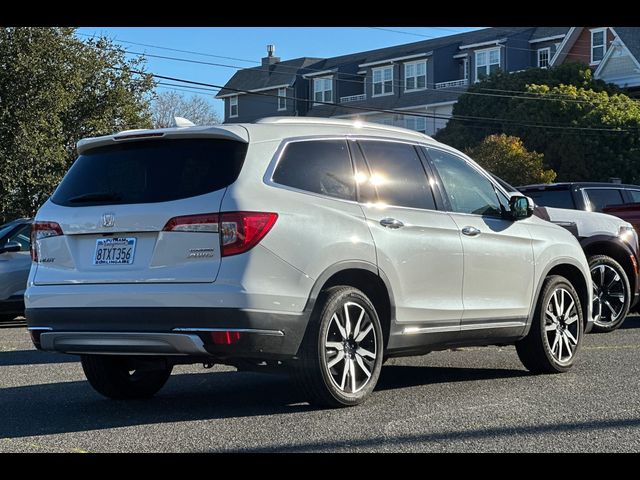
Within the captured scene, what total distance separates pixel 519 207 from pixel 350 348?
2352mm

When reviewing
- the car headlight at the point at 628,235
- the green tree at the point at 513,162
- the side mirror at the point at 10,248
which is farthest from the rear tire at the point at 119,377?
the green tree at the point at 513,162

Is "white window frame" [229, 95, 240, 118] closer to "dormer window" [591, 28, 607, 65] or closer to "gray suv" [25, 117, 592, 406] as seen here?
"dormer window" [591, 28, 607, 65]

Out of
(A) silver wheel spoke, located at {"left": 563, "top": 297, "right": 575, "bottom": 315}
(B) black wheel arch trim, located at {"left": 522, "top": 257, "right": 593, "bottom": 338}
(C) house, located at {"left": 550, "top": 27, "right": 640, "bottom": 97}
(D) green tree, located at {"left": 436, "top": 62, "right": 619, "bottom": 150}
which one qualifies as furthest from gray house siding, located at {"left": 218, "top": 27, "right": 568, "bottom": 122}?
(A) silver wheel spoke, located at {"left": 563, "top": 297, "right": 575, "bottom": 315}

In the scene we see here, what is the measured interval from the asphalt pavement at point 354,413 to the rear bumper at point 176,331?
47 centimetres

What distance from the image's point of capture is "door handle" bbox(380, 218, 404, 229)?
742 centimetres

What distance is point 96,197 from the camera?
7.07m

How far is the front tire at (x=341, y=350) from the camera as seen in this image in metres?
6.83

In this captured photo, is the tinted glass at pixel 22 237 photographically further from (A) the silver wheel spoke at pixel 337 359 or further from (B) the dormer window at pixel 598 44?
(B) the dormer window at pixel 598 44

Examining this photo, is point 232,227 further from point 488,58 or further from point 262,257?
point 488,58

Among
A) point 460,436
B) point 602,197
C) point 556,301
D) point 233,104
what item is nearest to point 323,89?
point 233,104

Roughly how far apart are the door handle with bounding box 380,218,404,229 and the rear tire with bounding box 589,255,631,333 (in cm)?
567

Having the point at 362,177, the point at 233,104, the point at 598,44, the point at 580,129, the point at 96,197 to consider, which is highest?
the point at 598,44
